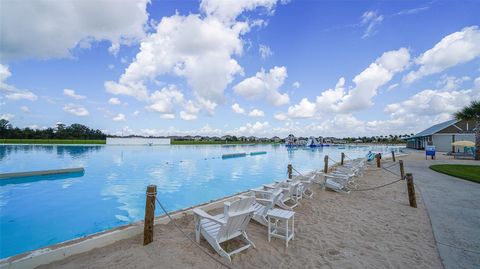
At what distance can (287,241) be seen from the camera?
3.48m

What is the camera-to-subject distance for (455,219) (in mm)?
4516

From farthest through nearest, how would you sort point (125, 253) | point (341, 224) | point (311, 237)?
point (341, 224), point (311, 237), point (125, 253)

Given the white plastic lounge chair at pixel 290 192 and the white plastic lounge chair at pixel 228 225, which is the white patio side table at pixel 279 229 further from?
the white plastic lounge chair at pixel 290 192

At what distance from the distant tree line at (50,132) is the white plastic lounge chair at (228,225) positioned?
57.4m

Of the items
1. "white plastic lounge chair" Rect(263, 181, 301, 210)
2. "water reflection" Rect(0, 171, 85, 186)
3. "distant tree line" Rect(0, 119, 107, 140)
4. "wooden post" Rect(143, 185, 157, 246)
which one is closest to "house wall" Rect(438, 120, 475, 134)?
"white plastic lounge chair" Rect(263, 181, 301, 210)

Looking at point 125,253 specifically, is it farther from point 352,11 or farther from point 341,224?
point 352,11

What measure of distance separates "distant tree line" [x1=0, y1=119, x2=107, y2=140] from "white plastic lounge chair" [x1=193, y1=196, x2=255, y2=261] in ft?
188

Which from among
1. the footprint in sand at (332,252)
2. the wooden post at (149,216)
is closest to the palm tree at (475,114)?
the footprint in sand at (332,252)

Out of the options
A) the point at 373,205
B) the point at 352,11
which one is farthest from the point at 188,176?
the point at 352,11

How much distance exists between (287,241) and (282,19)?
1324cm

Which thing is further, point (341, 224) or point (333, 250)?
point (341, 224)

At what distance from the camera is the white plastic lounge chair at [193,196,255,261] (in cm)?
309

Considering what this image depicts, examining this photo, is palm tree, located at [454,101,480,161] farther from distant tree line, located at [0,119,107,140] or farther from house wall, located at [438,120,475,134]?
distant tree line, located at [0,119,107,140]

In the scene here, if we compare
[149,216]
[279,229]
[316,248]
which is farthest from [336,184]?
[149,216]
